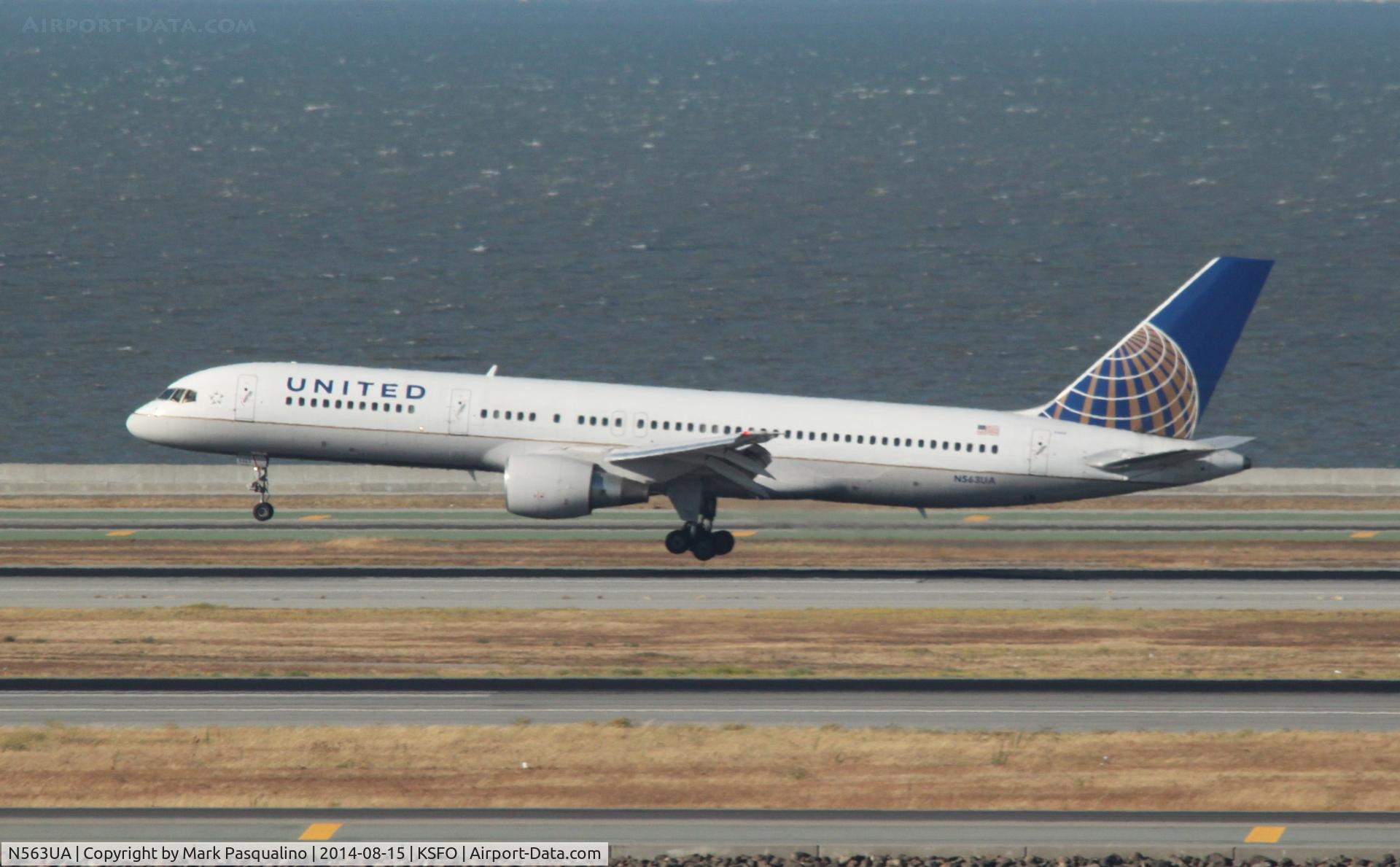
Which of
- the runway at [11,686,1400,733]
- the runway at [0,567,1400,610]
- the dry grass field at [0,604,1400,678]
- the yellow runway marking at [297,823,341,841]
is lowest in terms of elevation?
the yellow runway marking at [297,823,341,841]

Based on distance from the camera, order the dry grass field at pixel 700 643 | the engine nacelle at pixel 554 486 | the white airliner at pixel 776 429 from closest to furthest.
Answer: the dry grass field at pixel 700 643 < the engine nacelle at pixel 554 486 < the white airliner at pixel 776 429

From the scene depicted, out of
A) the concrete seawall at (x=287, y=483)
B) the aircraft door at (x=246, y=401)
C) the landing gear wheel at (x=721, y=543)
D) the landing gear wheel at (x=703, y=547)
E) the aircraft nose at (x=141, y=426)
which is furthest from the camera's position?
the concrete seawall at (x=287, y=483)

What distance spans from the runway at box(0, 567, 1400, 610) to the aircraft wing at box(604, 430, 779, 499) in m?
2.49

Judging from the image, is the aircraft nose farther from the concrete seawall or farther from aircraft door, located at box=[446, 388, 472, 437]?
the concrete seawall

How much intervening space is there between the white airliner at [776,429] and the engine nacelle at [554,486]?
0.29ft

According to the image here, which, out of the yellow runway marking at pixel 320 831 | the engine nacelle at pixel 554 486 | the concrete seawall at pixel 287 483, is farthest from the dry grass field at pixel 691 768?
the concrete seawall at pixel 287 483

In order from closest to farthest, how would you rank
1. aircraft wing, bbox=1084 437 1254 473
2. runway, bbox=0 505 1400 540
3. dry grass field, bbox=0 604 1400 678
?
dry grass field, bbox=0 604 1400 678 → aircraft wing, bbox=1084 437 1254 473 → runway, bbox=0 505 1400 540

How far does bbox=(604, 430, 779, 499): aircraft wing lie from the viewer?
5078cm

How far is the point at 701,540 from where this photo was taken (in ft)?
177

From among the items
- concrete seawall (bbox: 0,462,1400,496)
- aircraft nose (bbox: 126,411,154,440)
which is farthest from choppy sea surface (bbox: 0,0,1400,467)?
aircraft nose (bbox: 126,411,154,440)

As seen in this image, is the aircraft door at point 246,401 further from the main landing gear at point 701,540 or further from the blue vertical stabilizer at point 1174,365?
the blue vertical stabilizer at point 1174,365

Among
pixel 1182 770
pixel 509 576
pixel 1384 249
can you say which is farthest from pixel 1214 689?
pixel 1384 249

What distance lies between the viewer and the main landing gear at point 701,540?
2116 inches

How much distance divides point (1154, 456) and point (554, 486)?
50.1 feet
